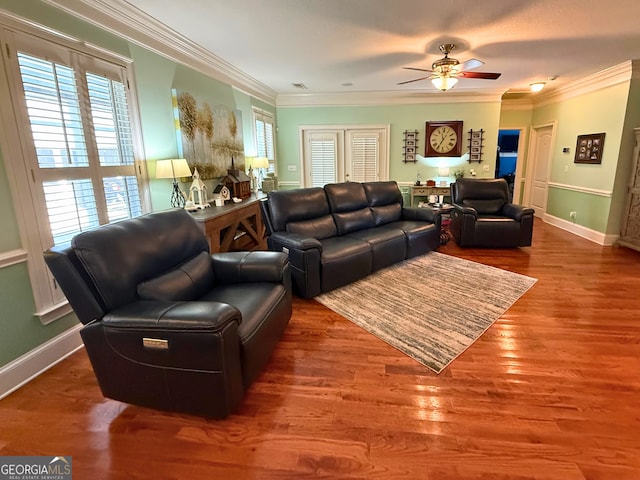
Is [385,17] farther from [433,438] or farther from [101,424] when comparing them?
[101,424]

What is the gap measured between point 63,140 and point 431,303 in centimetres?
327

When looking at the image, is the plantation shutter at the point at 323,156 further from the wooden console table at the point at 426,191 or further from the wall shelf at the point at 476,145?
the wall shelf at the point at 476,145

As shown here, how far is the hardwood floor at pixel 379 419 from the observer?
1.55 meters

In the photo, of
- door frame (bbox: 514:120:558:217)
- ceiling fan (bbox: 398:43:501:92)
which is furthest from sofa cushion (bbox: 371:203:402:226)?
door frame (bbox: 514:120:558:217)

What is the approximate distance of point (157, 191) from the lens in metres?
3.38

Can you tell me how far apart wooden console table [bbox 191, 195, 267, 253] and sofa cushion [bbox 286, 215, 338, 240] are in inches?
27.2

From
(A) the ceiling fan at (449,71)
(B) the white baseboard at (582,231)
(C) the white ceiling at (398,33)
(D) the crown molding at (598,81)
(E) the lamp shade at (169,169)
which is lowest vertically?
(B) the white baseboard at (582,231)

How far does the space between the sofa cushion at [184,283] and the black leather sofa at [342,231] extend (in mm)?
1016

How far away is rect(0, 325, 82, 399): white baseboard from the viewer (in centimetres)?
207

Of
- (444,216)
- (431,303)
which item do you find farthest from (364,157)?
(431,303)

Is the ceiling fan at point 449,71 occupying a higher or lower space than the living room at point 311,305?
higher

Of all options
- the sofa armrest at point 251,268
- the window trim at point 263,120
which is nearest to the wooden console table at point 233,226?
the sofa armrest at point 251,268

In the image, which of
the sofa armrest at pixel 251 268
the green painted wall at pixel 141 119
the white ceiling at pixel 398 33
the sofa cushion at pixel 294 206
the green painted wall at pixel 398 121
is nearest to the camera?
the green painted wall at pixel 141 119

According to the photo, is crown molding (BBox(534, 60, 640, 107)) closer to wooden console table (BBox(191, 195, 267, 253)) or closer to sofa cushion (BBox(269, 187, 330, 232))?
sofa cushion (BBox(269, 187, 330, 232))
